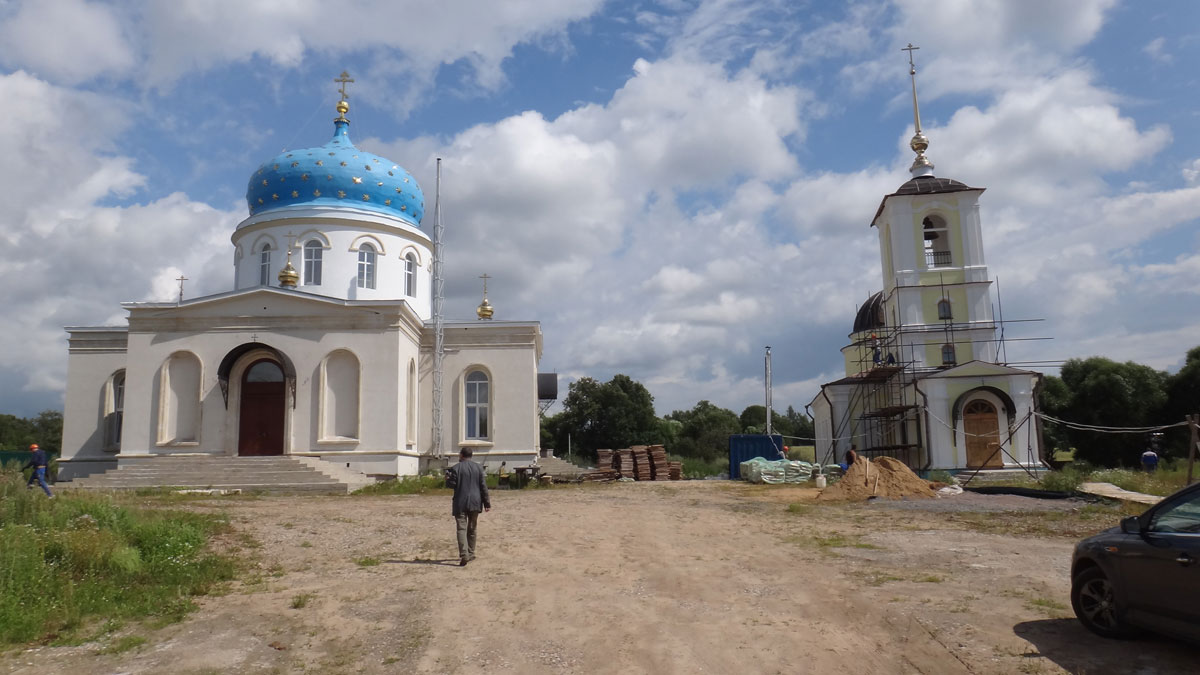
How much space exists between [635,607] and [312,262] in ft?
81.2

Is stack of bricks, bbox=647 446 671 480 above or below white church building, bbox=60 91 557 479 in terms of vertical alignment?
below

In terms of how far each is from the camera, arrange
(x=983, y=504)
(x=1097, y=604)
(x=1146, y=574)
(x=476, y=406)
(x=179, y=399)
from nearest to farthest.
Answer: (x=1146, y=574) → (x=1097, y=604) → (x=983, y=504) → (x=179, y=399) → (x=476, y=406)

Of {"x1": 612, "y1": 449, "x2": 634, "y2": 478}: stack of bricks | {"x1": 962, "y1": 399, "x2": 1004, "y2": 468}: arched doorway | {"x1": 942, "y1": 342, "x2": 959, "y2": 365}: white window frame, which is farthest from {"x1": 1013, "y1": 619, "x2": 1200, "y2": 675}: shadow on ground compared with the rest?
{"x1": 942, "y1": 342, "x2": 959, "y2": 365}: white window frame

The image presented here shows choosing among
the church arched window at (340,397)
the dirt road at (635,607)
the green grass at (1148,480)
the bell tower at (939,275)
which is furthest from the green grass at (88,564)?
the bell tower at (939,275)

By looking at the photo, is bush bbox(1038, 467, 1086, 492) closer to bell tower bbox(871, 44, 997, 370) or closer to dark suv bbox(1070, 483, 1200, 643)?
bell tower bbox(871, 44, 997, 370)

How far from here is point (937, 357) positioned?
3108 centimetres

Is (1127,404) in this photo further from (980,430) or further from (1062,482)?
(1062,482)

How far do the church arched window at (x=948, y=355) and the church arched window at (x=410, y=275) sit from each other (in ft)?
65.0

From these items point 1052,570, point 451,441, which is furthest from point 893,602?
point 451,441

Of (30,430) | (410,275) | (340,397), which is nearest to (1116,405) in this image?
(410,275)

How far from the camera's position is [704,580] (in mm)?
9281

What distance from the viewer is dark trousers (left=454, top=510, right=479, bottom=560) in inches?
409

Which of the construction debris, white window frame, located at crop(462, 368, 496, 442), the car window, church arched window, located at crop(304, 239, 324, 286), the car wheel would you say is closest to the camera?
the car window

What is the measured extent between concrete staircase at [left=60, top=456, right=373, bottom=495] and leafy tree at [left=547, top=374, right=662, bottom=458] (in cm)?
3923
